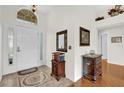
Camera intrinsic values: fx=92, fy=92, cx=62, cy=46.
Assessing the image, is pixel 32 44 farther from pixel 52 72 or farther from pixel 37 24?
pixel 52 72

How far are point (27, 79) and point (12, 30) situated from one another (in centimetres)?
146

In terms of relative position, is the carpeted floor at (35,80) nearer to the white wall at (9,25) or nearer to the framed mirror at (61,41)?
the white wall at (9,25)

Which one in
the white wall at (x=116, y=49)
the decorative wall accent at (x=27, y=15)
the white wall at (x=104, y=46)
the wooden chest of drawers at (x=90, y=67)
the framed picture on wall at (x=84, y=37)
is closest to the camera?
the decorative wall accent at (x=27, y=15)

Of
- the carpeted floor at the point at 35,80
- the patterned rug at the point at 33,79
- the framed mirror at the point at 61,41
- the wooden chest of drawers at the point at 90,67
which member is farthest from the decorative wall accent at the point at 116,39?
the patterned rug at the point at 33,79

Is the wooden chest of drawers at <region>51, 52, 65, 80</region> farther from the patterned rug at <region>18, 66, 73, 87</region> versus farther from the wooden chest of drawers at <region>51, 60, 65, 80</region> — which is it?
the patterned rug at <region>18, 66, 73, 87</region>

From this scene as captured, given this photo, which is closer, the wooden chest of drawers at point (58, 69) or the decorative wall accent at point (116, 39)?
the wooden chest of drawers at point (58, 69)

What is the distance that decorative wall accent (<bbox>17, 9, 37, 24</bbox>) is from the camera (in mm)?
2159

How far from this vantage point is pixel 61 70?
7.98 feet

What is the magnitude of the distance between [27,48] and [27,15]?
83 cm

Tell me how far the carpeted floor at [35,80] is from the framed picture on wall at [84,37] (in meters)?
1.09

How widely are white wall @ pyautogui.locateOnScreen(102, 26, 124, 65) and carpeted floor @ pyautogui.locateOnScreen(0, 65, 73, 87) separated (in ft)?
9.83

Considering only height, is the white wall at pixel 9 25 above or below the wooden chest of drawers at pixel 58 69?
above

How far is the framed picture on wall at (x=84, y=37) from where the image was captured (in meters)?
2.46
